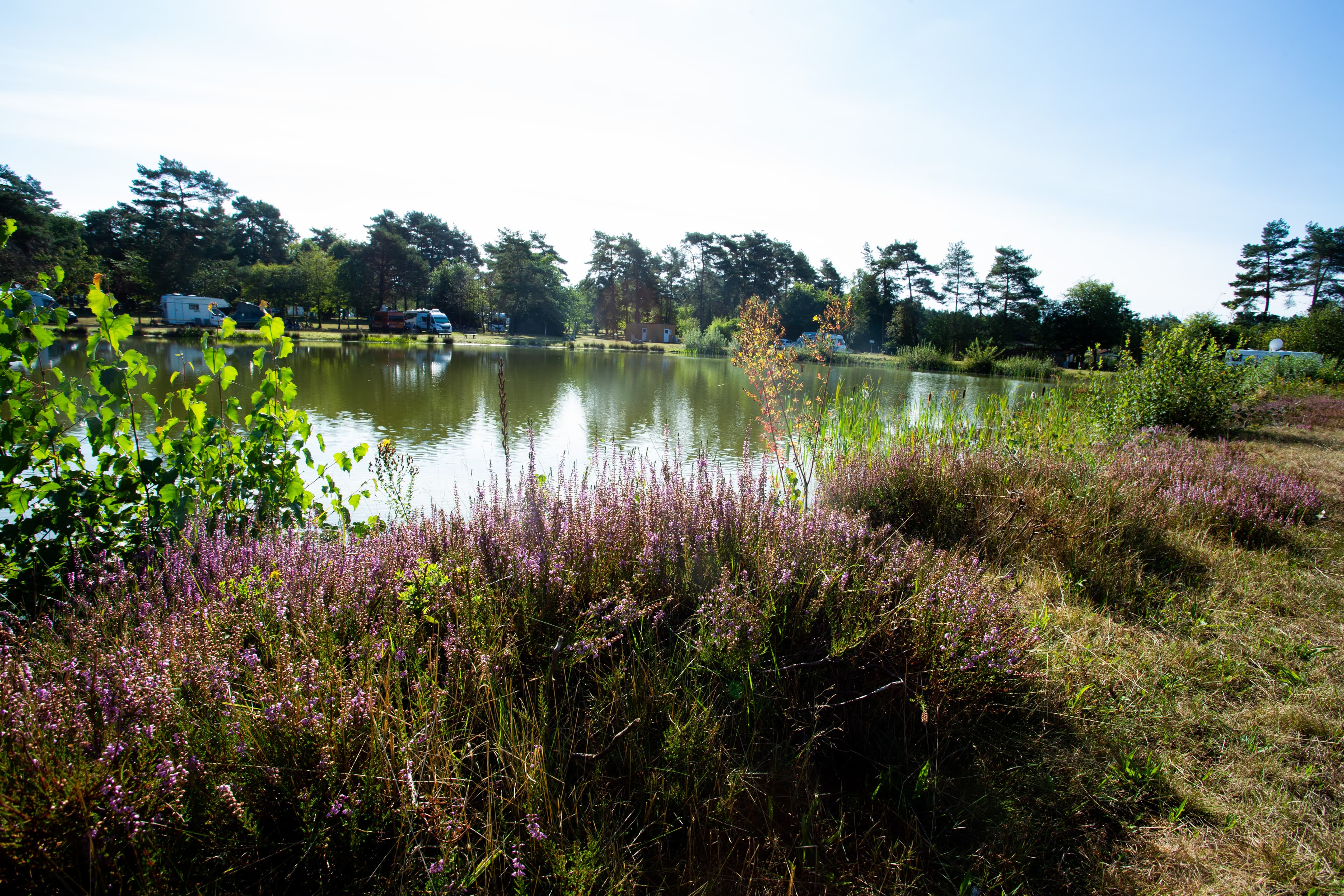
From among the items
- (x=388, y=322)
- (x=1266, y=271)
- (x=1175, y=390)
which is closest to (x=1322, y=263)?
(x=1266, y=271)

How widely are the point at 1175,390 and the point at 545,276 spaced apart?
178 ft

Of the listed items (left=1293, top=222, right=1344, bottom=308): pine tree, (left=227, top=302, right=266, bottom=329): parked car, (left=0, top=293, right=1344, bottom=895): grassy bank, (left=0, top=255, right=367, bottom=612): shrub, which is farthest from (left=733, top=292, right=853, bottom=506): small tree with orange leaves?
(left=1293, top=222, right=1344, bottom=308): pine tree

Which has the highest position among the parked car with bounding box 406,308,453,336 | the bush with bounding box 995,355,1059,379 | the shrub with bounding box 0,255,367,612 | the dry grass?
the parked car with bounding box 406,308,453,336

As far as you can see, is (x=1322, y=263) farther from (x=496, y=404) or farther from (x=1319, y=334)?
(x=496, y=404)

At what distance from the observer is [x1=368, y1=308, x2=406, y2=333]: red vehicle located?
51.3m

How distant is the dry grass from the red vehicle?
2187 inches

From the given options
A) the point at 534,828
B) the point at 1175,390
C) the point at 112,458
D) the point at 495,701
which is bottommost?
the point at 534,828

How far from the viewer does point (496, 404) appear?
1391cm

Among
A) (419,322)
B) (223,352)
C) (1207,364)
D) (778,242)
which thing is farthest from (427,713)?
(778,242)

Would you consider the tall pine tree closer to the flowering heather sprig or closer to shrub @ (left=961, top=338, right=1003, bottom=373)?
shrub @ (left=961, top=338, right=1003, bottom=373)

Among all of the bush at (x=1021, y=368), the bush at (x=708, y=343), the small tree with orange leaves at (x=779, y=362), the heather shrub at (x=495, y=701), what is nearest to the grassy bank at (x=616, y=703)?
the heather shrub at (x=495, y=701)

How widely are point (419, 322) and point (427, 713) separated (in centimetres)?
5497

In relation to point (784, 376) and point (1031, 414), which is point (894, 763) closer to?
point (784, 376)

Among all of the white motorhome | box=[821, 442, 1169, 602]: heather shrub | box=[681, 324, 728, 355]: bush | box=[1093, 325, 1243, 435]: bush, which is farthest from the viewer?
the white motorhome
